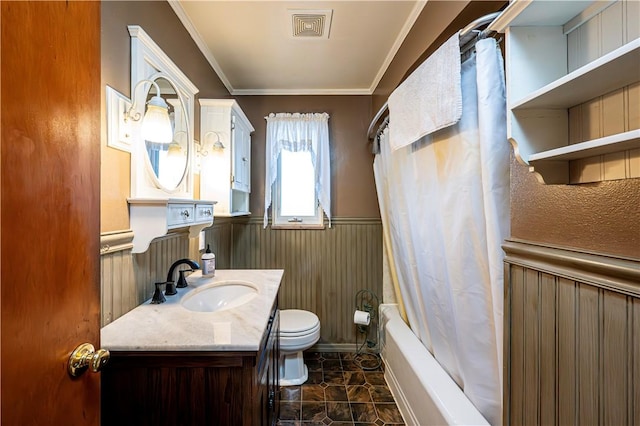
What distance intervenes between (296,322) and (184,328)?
4.19 ft

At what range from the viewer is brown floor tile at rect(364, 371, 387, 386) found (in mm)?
2156

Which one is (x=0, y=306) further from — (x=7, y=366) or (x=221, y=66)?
(x=221, y=66)

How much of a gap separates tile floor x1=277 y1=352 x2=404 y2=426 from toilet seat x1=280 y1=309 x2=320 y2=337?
1.43 ft

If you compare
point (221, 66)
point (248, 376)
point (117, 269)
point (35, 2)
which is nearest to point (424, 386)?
point (248, 376)

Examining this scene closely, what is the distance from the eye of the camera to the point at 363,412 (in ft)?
6.05

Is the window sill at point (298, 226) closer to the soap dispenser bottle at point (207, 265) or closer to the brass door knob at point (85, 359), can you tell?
the soap dispenser bottle at point (207, 265)

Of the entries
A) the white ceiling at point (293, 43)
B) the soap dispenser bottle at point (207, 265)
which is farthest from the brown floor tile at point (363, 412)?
the white ceiling at point (293, 43)

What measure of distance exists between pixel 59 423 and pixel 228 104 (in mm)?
1796

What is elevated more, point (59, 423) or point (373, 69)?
point (373, 69)

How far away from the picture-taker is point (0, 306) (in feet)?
1.43

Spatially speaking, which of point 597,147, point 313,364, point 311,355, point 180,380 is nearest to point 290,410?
point 313,364

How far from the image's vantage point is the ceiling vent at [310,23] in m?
1.63

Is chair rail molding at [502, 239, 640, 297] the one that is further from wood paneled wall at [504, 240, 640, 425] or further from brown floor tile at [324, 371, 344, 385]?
brown floor tile at [324, 371, 344, 385]

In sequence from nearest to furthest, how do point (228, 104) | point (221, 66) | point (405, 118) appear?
point (405, 118) < point (228, 104) < point (221, 66)
